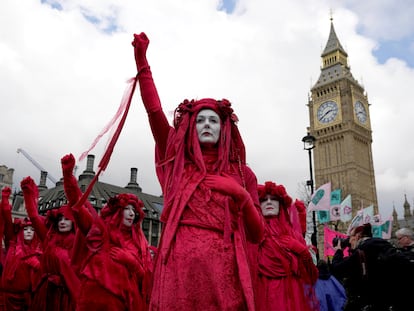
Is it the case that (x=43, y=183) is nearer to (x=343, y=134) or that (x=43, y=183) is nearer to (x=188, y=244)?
(x=343, y=134)

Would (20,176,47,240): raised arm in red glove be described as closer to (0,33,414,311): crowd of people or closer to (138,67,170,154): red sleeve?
(0,33,414,311): crowd of people

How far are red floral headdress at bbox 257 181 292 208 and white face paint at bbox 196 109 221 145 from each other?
148cm

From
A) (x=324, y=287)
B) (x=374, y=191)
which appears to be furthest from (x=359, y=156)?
(x=324, y=287)

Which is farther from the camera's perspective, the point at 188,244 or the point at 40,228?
the point at 40,228

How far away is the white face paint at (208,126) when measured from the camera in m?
2.80

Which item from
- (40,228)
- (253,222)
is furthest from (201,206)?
(40,228)

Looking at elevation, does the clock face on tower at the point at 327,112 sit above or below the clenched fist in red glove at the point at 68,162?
above

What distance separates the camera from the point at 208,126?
9.23 ft

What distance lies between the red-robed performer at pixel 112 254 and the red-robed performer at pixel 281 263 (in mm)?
1370

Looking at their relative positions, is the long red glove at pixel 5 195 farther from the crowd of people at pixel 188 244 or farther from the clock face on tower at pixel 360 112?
the clock face on tower at pixel 360 112

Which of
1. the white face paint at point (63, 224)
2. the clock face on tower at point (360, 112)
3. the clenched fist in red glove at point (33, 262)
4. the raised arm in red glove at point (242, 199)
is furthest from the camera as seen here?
the clock face on tower at point (360, 112)

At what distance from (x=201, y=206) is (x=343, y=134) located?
2507 inches

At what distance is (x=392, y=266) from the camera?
14.0ft

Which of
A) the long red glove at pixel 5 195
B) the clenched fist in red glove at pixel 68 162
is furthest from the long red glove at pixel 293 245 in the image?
the long red glove at pixel 5 195
